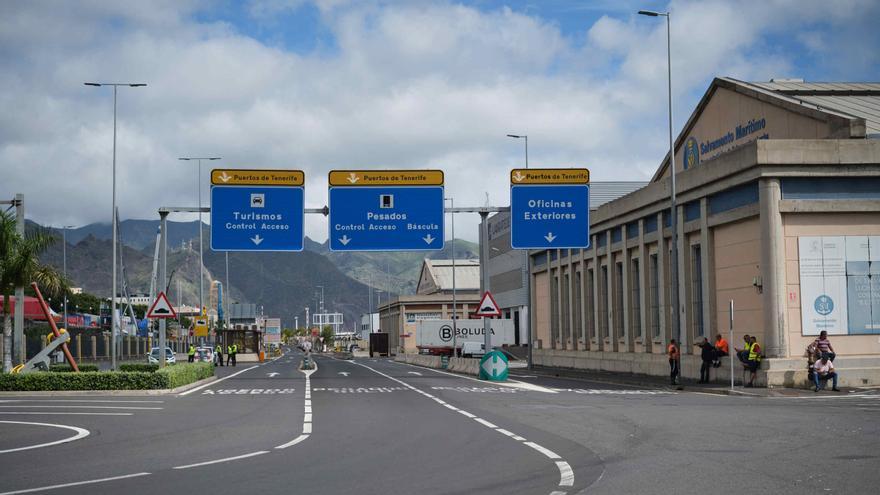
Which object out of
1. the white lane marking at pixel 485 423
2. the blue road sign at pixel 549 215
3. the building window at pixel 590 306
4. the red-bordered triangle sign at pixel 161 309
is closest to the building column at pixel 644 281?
the building window at pixel 590 306

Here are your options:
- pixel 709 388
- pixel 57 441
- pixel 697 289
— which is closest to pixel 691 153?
pixel 697 289

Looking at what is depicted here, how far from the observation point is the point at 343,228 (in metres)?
36.3

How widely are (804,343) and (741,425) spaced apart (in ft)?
51.9

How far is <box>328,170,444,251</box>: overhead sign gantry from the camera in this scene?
1435 inches

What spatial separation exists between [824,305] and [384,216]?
604 inches

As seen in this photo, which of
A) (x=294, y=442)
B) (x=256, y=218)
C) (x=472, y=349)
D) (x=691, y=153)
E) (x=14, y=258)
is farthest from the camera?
(x=472, y=349)

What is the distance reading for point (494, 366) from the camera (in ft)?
129

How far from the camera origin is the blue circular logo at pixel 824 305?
31812 mm

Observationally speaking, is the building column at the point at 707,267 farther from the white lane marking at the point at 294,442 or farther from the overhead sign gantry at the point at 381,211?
the white lane marking at the point at 294,442

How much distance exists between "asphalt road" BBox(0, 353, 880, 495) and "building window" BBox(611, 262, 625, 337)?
24.2 metres

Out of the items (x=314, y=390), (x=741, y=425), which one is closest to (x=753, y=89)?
(x=314, y=390)

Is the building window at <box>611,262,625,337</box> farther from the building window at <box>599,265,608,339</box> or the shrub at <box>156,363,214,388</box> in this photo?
the shrub at <box>156,363,214,388</box>

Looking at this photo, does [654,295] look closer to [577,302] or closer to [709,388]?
[577,302]

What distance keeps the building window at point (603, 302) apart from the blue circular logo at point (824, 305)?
20250 mm
